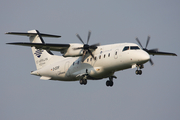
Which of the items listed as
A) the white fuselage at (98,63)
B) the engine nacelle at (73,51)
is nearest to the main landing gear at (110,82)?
the white fuselage at (98,63)

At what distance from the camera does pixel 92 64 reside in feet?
91.5

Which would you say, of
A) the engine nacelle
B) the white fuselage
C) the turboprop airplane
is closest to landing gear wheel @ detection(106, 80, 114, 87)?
the turboprop airplane

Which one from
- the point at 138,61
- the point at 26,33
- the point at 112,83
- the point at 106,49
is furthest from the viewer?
the point at 26,33

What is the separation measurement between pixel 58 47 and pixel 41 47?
1500 mm

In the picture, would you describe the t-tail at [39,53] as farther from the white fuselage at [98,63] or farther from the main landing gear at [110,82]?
the main landing gear at [110,82]

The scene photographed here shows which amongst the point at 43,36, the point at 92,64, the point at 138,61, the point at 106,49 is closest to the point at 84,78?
the point at 92,64

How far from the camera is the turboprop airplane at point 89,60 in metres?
25.5

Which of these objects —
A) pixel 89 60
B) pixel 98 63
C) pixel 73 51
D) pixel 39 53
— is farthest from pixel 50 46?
pixel 39 53

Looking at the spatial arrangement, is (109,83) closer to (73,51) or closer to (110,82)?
(110,82)

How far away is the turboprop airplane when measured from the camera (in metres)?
25.5

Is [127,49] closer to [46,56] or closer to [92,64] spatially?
[92,64]

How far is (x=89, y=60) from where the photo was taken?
28.3m

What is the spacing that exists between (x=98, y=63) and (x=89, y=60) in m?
1.24

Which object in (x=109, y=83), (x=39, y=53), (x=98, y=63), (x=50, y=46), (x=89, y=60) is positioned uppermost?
(x=39, y=53)
